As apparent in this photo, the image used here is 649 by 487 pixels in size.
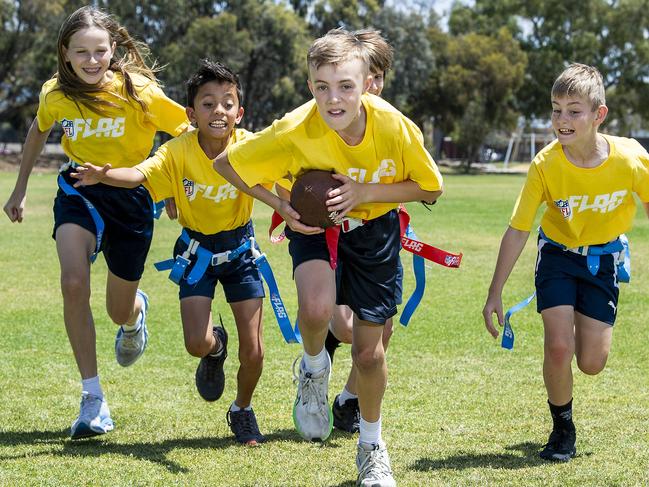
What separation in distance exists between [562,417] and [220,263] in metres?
2.07

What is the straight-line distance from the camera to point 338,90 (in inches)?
168

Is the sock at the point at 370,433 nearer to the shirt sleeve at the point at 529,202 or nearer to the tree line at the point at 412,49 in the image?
the shirt sleeve at the point at 529,202

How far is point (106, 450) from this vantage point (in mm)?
5121

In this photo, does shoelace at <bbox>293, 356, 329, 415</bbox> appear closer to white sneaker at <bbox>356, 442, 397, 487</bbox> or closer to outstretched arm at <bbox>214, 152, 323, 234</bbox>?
white sneaker at <bbox>356, 442, 397, 487</bbox>

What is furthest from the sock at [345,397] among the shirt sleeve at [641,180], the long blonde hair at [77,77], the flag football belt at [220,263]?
the long blonde hair at [77,77]

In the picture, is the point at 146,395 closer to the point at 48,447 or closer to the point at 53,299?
the point at 48,447

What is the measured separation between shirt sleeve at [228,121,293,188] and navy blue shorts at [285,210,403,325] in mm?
347

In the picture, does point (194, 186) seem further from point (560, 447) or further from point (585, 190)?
point (560, 447)

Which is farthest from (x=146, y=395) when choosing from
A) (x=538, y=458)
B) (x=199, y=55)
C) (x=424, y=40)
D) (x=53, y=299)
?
(x=424, y=40)

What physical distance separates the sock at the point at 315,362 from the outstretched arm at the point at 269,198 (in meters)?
0.66

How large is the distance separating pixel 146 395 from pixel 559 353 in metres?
2.84

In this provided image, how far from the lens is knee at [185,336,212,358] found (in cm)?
546

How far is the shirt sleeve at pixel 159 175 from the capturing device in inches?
215

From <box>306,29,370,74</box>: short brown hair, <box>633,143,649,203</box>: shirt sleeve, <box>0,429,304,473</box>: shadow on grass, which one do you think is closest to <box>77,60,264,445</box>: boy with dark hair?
<box>0,429,304,473</box>: shadow on grass
